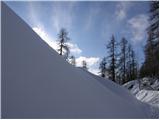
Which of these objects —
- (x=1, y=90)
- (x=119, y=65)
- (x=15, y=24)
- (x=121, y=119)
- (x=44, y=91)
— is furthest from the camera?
(x=119, y=65)

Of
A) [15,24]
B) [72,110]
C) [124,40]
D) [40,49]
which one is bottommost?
[72,110]

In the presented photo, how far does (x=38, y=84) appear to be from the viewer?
3510mm

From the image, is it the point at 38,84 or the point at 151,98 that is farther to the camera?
the point at 151,98

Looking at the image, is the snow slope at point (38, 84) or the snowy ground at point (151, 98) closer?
the snow slope at point (38, 84)

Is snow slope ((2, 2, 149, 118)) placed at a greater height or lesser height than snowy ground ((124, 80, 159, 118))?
greater

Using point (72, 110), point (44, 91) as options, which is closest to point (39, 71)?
point (44, 91)

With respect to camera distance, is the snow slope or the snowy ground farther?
the snowy ground

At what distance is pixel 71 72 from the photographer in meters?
4.57

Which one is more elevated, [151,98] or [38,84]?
[38,84]

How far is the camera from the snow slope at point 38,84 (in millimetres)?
3121

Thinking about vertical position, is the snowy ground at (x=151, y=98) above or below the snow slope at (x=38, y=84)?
below

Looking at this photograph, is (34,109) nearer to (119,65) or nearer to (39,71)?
(39,71)

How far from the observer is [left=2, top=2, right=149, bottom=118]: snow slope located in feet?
10.2

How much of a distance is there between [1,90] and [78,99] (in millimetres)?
1607
